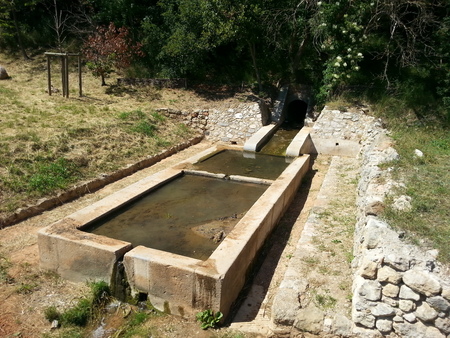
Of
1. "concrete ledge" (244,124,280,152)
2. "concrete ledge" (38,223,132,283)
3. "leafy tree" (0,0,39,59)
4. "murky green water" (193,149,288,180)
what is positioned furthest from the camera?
"leafy tree" (0,0,39,59)

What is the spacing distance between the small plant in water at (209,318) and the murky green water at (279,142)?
6.26m

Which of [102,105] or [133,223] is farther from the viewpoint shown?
[102,105]

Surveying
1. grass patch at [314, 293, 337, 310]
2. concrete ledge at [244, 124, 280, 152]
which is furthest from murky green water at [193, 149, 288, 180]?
grass patch at [314, 293, 337, 310]

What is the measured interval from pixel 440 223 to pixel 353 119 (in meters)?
6.80

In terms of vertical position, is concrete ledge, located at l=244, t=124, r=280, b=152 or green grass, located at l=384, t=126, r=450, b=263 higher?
green grass, located at l=384, t=126, r=450, b=263

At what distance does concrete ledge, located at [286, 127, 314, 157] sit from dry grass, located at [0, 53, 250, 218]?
324 cm

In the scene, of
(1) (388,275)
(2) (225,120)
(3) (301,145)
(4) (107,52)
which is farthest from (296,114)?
(1) (388,275)

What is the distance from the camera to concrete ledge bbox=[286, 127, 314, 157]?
868 cm

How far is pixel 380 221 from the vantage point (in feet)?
12.7

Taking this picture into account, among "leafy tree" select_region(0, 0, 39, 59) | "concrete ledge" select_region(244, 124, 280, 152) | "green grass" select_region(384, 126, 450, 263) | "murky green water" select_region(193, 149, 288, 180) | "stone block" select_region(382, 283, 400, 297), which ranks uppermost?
"leafy tree" select_region(0, 0, 39, 59)

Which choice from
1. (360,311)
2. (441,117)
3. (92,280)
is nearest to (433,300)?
(360,311)

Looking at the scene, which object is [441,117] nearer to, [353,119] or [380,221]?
[353,119]

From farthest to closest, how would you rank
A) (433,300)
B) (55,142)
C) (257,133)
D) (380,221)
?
(257,133)
(55,142)
(380,221)
(433,300)

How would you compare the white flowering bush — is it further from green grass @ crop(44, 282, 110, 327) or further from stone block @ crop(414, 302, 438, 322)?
green grass @ crop(44, 282, 110, 327)
